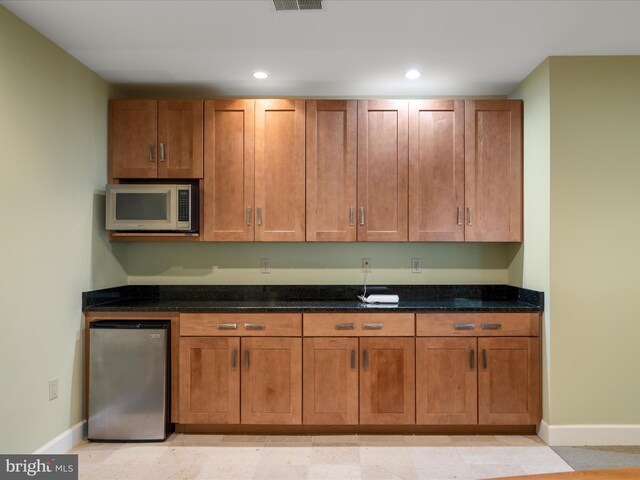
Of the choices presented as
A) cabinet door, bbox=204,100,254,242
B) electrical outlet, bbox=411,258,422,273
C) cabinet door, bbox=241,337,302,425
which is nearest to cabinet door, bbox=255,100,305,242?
cabinet door, bbox=204,100,254,242

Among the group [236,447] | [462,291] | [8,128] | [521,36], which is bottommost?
[236,447]

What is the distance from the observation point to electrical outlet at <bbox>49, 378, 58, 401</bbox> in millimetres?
2746

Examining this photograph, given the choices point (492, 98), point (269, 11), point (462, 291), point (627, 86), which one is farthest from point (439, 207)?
point (269, 11)

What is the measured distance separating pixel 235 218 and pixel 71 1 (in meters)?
1.65

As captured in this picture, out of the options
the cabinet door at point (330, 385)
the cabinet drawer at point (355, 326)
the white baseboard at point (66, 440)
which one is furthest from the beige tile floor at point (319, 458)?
the cabinet drawer at point (355, 326)

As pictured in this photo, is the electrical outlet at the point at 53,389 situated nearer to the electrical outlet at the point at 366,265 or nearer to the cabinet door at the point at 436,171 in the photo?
the electrical outlet at the point at 366,265

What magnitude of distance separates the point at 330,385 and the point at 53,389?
1.72m

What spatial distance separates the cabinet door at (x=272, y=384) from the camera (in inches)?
122

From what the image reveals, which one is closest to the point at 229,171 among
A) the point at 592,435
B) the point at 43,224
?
the point at 43,224

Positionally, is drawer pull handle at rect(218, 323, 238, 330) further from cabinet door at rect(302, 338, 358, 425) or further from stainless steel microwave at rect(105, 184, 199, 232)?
stainless steel microwave at rect(105, 184, 199, 232)

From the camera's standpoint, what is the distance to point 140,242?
3.73 meters

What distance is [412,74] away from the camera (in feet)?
10.7

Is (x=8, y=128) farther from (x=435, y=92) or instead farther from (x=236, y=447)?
(x=435, y=92)

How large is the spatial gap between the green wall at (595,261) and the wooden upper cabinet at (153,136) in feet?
8.35
